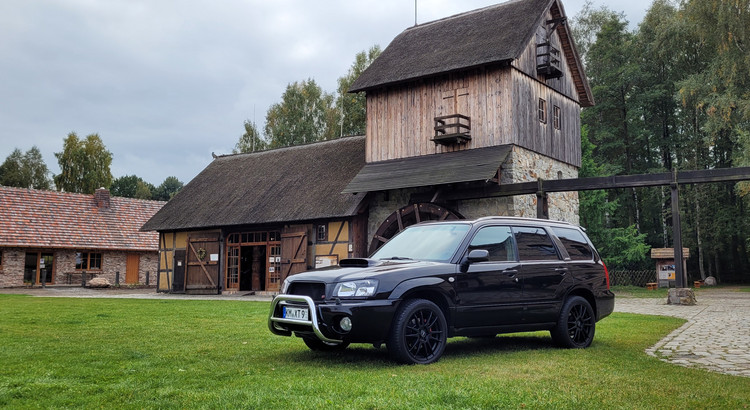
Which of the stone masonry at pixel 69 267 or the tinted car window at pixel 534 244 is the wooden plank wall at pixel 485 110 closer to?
the tinted car window at pixel 534 244

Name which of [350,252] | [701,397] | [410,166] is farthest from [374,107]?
[701,397]

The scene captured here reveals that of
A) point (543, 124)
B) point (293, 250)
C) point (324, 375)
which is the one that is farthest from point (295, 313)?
point (293, 250)

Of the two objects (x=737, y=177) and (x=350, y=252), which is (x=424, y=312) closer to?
(x=737, y=177)

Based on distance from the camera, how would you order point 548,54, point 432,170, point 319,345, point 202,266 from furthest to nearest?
point 202,266, point 548,54, point 432,170, point 319,345

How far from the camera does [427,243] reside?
321 inches

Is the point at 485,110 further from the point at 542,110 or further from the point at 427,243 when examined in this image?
the point at 427,243

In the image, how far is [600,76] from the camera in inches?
1657

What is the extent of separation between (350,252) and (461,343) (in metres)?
15.3

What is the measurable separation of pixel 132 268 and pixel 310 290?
36.9 meters

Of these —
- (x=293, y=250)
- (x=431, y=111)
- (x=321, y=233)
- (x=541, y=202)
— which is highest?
(x=431, y=111)

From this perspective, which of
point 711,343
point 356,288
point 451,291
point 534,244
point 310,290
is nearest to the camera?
point 356,288

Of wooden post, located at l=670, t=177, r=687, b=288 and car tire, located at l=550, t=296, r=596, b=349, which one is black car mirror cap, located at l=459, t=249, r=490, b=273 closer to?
car tire, located at l=550, t=296, r=596, b=349

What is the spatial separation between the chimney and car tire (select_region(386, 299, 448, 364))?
1533 inches

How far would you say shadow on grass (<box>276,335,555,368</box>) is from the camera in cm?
716
